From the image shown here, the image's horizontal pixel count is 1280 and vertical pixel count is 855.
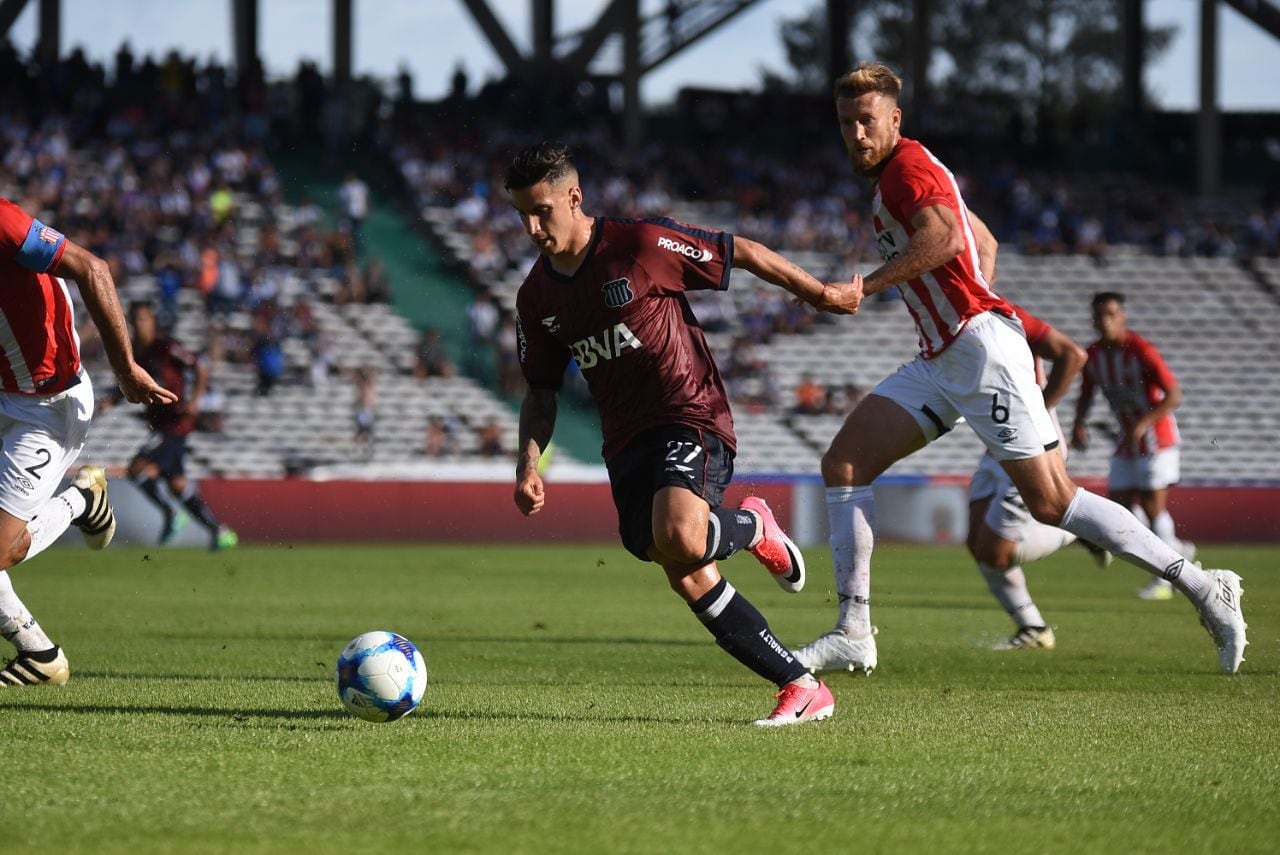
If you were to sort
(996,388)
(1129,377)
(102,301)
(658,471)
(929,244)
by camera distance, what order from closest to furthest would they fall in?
1. (658,471)
2. (102,301)
3. (929,244)
4. (996,388)
5. (1129,377)

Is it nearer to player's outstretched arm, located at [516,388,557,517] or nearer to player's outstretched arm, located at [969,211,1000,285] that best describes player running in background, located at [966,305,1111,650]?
player's outstretched arm, located at [969,211,1000,285]

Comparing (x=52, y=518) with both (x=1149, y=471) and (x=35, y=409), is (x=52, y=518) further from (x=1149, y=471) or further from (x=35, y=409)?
(x=1149, y=471)

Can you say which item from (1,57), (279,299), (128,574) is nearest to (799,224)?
(279,299)

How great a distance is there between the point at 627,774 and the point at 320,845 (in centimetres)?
125

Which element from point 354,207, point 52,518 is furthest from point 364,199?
point 52,518

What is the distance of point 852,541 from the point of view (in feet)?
25.3

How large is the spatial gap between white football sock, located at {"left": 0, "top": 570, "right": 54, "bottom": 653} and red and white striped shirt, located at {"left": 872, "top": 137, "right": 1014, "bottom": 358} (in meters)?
4.01

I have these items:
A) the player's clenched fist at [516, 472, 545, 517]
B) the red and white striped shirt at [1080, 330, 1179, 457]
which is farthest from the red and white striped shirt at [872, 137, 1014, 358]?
the red and white striped shirt at [1080, 330, 1179, 457]

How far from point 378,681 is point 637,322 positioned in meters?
1.63

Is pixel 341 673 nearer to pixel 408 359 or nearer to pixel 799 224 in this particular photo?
pixel 408 359

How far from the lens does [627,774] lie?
5113mm

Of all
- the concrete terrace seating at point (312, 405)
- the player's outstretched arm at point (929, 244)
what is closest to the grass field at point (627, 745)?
the player's outstretched arm at point (929, 244)

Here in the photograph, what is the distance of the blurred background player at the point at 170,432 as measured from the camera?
52.3 feet

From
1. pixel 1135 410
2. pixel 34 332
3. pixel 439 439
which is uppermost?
pixel 34 332
